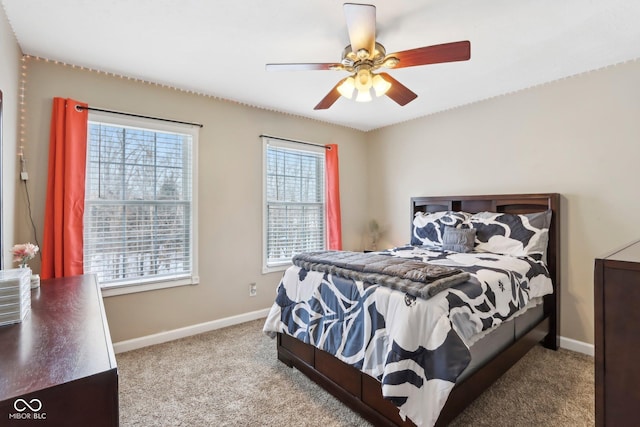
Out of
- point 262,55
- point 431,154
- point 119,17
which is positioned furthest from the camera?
point 431,154

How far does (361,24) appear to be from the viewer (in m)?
1.67

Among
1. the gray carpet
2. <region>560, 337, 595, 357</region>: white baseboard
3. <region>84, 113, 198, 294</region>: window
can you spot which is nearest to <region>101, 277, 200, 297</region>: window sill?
<region>84, 113, 198, 294</region>: window

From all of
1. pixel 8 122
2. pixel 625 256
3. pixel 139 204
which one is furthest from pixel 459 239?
pixel 8 122

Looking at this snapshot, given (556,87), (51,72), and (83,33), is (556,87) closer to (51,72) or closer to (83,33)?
(83,33)

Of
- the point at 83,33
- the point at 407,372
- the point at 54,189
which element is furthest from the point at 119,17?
Result: the point at 407,372

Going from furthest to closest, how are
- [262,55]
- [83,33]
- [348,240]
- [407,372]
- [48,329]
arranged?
1. [348,240]
2. [262,55]
3. [83,33]
4. [407,372]
5. [48,329]

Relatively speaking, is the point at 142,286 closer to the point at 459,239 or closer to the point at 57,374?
the point at 57,374

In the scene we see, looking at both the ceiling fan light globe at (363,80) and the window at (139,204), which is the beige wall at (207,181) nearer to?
the window at (139,204)

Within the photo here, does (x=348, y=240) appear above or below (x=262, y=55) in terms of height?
below

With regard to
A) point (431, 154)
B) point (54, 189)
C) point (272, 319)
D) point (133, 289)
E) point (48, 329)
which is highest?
point (431, 154)

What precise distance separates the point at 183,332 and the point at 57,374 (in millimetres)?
2436

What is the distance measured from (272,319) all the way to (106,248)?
1660 mm

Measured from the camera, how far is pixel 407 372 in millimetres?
1508

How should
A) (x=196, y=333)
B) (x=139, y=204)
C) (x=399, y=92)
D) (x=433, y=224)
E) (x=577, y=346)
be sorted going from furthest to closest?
(x=433, y=224) < (x=196, y=333) < (x=139, y=204) < (x=577, y=346) < (x=399, y=92)
